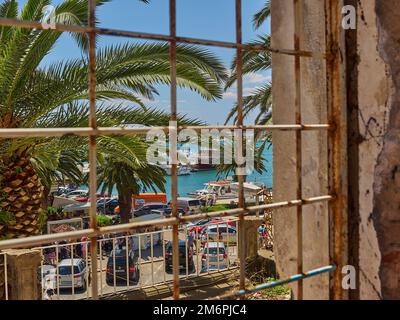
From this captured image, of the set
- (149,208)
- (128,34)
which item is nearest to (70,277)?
(128,34)

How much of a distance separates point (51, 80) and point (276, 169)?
4.49 meters

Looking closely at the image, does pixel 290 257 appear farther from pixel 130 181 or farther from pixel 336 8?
pixel 130 181

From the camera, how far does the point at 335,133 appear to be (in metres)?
1.47

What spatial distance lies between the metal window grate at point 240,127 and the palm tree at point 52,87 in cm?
388

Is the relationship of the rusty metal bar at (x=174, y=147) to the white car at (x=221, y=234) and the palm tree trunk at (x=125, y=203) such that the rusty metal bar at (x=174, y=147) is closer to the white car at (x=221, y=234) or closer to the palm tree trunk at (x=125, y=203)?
the white car at (x=221, y=234)

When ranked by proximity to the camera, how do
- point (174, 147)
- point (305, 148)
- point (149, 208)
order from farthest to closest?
point (149, 208), point (305, 148), point (174, 147)

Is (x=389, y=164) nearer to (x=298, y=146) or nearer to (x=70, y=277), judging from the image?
(x=298, y=146)

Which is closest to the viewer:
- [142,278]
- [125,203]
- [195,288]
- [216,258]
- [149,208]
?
[195,288]

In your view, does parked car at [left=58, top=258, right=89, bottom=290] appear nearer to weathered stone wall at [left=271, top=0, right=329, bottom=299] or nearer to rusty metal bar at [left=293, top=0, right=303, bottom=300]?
weathered stone wall at [left=271, top=0, right=329, bottom=299]

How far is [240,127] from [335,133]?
0.37 meters

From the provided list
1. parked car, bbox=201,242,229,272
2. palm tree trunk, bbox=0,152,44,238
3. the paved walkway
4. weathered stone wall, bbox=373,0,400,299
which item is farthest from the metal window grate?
palm tree trunk, bbox=0,152,44,238

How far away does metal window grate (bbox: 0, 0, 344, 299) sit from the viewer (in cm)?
Answer: 106

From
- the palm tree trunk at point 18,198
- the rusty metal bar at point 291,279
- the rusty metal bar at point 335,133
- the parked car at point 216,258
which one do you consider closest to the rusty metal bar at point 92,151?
the rusty metal bar at point 291,279

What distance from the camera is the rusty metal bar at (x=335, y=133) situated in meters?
1.46
